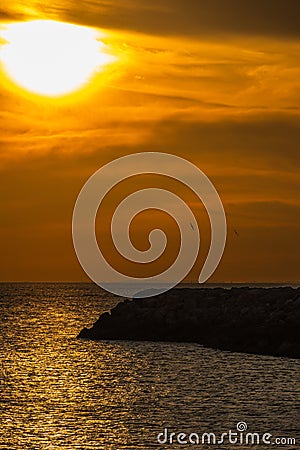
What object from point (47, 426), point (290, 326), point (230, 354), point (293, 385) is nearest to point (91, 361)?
point (230, 354)

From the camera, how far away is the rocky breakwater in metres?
65.8

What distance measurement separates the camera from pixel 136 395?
1857 inches

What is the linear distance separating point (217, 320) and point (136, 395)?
2645 cm

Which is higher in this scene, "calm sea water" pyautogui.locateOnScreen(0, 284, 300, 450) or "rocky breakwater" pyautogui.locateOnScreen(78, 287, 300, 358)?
"rocky breakwater" pyautogui.locateOnScreen(78, 287, 300, 358)

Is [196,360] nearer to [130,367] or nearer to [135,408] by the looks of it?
[130,367]

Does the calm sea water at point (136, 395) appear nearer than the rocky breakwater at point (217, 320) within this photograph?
Yes

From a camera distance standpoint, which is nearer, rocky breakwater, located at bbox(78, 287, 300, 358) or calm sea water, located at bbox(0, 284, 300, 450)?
calm sea water, located at bbox(0, 284, 300, 450)

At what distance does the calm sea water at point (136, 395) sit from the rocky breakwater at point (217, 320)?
2141 millimetres

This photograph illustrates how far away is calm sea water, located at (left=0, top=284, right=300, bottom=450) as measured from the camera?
1442 inches

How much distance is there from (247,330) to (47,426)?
32938 mm

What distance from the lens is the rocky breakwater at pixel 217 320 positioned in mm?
65812

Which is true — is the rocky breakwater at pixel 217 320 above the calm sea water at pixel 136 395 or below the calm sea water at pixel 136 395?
above

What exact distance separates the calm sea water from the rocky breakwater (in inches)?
84.3

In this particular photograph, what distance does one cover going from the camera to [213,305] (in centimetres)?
7719
